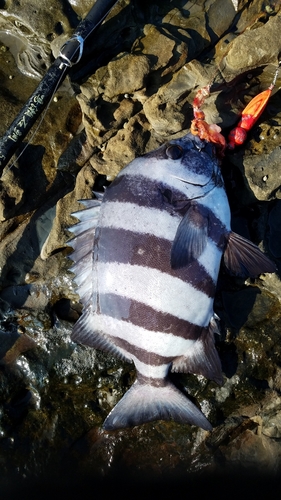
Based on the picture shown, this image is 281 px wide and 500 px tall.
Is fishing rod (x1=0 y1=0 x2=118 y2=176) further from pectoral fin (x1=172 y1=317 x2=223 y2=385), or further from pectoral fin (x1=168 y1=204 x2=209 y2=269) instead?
pectoral fin (x1=172 y1=317 x2=223 y2=385)

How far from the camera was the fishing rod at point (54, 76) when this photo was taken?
2.81 metres

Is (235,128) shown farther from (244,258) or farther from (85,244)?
(85,244)

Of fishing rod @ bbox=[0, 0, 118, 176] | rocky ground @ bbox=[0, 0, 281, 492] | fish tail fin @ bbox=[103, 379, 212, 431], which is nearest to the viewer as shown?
fishing rod @ bbox=[0, 0, 118, 176]

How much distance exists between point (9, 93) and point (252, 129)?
6.35 ft

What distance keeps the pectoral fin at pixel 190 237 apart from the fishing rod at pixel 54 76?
129 cm

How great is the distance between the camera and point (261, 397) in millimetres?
3338

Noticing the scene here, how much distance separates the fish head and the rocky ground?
384 millimetres

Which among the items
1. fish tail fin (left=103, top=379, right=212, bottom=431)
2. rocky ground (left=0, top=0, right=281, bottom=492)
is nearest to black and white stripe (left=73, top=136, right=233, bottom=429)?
fish tail fin (left=103, top=379, right=212, bottom=431)

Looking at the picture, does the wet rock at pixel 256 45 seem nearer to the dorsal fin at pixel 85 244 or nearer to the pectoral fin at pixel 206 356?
the dorsal fin at pixel 85 244

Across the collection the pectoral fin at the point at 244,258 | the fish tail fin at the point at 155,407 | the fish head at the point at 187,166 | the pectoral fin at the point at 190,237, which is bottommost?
the fish tail fin at the point at 155,407

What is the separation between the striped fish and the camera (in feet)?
8.57

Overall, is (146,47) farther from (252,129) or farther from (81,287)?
(81,287)

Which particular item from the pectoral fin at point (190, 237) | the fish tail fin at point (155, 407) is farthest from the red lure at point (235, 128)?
the fish tail fin at point (155, 407)

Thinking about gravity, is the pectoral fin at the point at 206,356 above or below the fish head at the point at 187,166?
below
